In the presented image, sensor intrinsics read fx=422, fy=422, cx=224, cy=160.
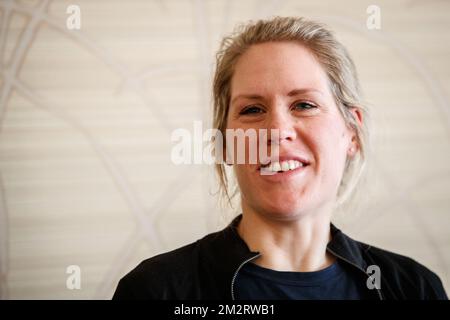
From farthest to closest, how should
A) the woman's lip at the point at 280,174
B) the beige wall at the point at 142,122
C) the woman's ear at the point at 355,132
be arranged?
the beige wall at the point at 142,122
the woman's ear at the point at 355,132
the woman's lip at the point at 280,174

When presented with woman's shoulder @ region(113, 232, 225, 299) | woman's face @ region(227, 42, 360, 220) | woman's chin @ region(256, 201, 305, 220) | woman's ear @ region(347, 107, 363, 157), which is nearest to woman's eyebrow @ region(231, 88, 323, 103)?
woman's face @ region(227, 42, 360, 220)

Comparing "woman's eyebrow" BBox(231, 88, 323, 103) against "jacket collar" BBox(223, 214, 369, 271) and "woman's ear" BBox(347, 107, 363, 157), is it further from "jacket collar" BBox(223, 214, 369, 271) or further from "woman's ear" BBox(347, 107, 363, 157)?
"jacket collar" BBox(223, 214, 369, 271)

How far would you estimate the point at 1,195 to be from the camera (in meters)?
1.26

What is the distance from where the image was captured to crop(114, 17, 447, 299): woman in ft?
2.79

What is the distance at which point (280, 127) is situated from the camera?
33.2 inches

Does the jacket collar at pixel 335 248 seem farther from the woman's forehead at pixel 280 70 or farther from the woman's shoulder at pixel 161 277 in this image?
the woman's forehead at pixel 280 70

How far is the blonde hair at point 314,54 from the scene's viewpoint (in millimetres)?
881

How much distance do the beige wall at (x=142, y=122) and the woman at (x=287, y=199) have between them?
35 centimetres

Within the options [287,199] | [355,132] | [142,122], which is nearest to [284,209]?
[287,199]

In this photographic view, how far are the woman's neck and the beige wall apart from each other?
36 cm

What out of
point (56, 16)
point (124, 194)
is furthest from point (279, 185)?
point (56, 16)

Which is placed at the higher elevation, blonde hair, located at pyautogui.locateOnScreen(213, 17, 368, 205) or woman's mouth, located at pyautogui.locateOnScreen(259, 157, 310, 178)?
blonde hair, located at pyautogui.locateOnScreen(213, 17, 368, 205)

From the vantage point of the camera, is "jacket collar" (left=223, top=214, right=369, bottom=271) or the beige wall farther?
the beige wall

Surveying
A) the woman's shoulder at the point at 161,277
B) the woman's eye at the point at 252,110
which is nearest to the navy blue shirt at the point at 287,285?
the woman's shoulder at the point at 161,277
